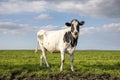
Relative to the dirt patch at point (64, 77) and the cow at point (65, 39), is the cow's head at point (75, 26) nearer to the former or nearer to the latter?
the cow at point (65, 39)

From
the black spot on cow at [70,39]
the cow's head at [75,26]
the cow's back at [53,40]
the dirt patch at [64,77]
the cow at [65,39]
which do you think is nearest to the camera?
the dirt patch at [64,77]

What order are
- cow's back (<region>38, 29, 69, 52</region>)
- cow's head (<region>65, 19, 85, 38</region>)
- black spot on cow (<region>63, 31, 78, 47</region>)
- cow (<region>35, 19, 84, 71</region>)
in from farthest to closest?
cow's back (<region>38, 29, 69, 52</region>) < black spot on cow (<region>63, 31, 78, 47</region>) < cow (<region>35, 19, 84, 71</region>) < cow's head (<region>65, 19, 85, 38</region>)

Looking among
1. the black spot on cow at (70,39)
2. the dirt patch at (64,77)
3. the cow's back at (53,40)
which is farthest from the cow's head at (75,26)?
Answer: the dirt patch at (64,77)

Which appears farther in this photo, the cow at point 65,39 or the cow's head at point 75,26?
the cow at point 65,39

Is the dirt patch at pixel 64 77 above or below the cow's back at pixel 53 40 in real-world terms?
below

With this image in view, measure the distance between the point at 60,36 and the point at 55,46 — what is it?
2.39ft

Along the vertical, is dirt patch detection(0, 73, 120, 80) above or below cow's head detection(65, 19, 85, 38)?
below

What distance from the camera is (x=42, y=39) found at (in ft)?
67.7

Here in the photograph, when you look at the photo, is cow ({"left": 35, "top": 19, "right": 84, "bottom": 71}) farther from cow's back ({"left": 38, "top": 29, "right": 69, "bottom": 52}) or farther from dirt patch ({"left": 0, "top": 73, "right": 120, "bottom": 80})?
dirt patch ({"left": 0, "top": 73, "right": 120, "bottom": 80})

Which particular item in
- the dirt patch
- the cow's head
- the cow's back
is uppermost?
the cow's head

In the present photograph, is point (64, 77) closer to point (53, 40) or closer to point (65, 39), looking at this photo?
point (65, 39)

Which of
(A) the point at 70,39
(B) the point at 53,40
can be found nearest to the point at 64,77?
(A) the point at 70,39

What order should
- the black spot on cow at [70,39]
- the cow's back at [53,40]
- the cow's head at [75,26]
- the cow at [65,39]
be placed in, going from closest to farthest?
1. the cow's head at [75,26]
2. the cow at [65,39]
3. the black spot on cow at [70,39]
4. the cow's back at [53,40]

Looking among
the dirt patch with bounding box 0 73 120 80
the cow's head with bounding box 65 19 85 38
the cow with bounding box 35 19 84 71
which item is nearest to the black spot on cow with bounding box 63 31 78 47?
the cow with bounding box 35 19 84 71
